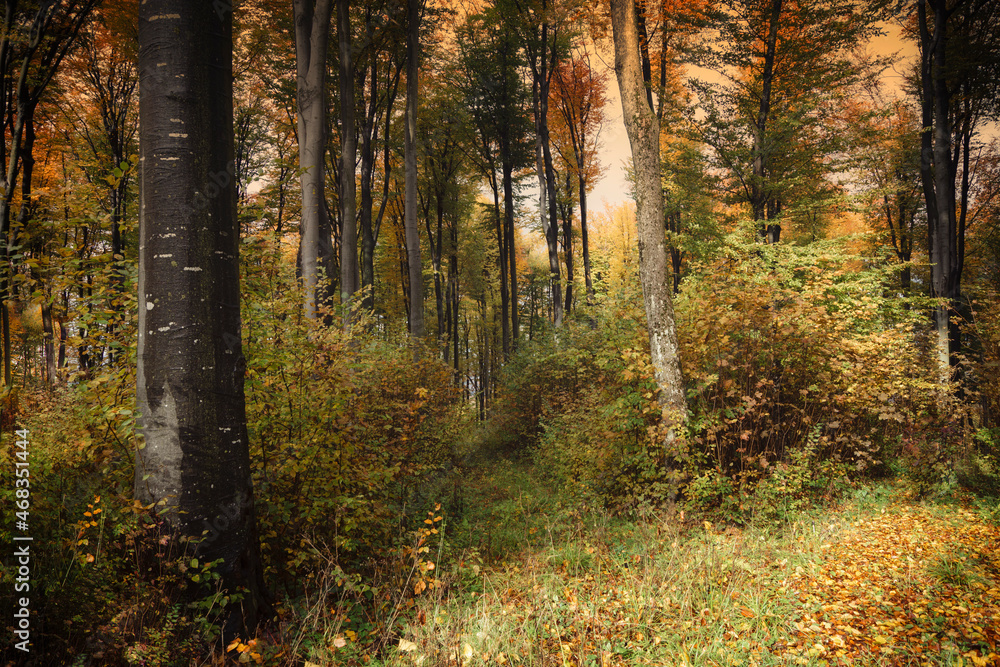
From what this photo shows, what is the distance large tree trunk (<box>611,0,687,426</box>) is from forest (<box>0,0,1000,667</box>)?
0.05 meters

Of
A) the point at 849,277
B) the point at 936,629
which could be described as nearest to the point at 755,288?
the point at 849,277

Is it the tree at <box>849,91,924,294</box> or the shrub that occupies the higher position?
the tree at <box>849,91,924,294</box>

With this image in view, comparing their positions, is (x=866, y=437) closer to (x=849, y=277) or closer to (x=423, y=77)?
(x=849, y=277)

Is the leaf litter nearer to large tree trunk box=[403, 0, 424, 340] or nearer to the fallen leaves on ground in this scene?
the fallen leaves on ground

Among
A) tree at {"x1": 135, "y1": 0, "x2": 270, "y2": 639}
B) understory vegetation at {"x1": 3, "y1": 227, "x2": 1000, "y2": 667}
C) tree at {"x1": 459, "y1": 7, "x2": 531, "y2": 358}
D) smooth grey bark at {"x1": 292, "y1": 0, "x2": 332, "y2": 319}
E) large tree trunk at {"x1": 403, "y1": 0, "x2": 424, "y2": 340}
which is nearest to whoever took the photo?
tree at {"x1": 135, "y1": 0, "x2": 270, "y2": 639}

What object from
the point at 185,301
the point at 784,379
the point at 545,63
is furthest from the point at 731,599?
the point at 545,63

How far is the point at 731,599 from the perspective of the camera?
382cm

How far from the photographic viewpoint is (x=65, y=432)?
3.55 m

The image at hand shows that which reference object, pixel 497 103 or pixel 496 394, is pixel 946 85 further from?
pixel 496 394

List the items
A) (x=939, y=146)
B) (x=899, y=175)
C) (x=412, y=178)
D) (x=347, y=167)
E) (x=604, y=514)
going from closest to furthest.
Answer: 1. (x=604, y=514)
2. (x=347, y=167)
3. (x=939, y=146)
4. (x=412, y=178)
5. (x=899, y=175)

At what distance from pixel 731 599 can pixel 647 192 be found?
215 inches

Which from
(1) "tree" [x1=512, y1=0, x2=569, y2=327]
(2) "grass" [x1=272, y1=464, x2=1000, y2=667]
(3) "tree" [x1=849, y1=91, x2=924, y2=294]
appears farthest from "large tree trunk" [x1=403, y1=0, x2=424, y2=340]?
(3) "tree" [x1=849, y1=91, x2=924, y2=294]

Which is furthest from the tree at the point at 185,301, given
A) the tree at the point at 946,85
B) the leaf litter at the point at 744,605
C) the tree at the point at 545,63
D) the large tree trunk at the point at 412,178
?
the tree at the point at 946,85

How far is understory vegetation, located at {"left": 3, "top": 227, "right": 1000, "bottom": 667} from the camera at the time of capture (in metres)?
2.78
